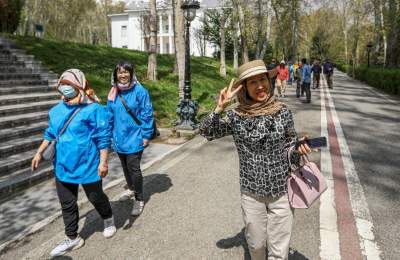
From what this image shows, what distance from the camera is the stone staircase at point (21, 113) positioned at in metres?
5.72

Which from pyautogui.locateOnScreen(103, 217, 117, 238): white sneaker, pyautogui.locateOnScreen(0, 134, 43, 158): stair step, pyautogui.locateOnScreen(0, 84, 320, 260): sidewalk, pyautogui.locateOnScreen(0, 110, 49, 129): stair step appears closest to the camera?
pyautogui.locateOnScreen(0, 84, 320, 260): sidewalk

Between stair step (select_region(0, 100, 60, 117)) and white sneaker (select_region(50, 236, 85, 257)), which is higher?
stair step (select_region(0, 100, 60, 117))

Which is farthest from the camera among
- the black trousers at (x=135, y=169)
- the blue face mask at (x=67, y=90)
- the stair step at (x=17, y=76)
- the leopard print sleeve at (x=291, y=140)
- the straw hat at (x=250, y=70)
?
the stair step at (x=17, y=76)

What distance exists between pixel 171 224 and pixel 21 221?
1.92m

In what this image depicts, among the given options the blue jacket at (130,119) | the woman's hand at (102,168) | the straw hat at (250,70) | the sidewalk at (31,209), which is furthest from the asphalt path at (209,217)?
the straw hat at (250,70)

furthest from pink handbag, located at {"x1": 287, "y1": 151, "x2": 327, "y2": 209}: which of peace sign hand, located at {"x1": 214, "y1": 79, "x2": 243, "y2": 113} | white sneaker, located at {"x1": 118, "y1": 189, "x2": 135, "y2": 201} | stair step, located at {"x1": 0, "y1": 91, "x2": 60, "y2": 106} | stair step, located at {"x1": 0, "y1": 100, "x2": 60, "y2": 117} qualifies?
stair step, located at {"x1": 0, "y1": 91, "x2": 60, "y2": 106}

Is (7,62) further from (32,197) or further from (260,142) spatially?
(260,142)

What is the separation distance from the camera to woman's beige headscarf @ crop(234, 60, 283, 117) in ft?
8.26

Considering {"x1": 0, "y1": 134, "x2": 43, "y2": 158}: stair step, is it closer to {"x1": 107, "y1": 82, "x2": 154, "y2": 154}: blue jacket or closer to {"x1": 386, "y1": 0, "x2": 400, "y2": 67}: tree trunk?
{"x1": 107, "y1": 82, "x2": 154, "y2": 154}: blue jacket

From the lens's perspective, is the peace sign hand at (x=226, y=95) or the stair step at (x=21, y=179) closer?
the peace sign hand at (x=226, y=95)

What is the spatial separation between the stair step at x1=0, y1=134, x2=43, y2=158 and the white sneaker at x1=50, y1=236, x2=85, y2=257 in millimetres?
3384

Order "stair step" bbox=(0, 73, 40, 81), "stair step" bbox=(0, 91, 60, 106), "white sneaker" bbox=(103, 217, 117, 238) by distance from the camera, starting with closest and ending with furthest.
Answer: "white sneaker" bbox=(103, 217, 117, 238) → "stair step" bbox=(0, 91, 60, 106) → "stair step" bbox=(0, 73, 40, 81)

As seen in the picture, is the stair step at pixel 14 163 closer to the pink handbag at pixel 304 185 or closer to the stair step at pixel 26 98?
the stair step at pixel 26 98

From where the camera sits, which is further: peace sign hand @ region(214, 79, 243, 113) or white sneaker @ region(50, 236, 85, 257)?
white sneaker @ region(50, 236, 85, 257)
